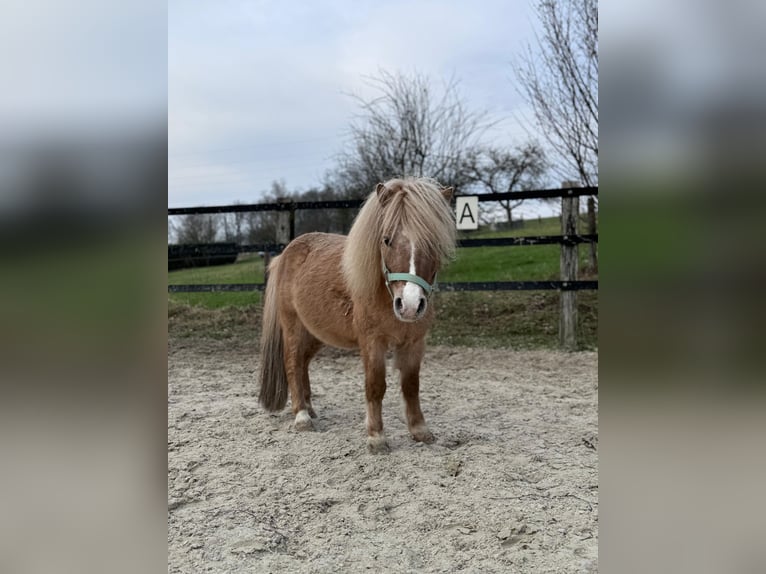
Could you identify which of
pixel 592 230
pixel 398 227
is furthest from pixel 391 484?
pixel 592 230

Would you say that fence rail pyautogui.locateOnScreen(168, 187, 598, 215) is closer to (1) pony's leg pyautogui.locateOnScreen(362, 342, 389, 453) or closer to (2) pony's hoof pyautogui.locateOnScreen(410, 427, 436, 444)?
(1) pony's leg pyautogui.locateOnScreen(362, 342, 389, 453)

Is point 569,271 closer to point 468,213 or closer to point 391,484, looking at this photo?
point 468,213

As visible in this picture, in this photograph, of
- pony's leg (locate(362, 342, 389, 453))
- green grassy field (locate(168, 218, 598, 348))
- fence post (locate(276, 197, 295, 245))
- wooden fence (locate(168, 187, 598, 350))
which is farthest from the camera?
green grassy field (locate(168, 218, 598, 348))

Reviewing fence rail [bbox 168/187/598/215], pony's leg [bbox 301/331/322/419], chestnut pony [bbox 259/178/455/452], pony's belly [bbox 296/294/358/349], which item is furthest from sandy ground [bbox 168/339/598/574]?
fence rail [bbox 168/187/598/215]

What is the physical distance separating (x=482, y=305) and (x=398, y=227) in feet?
16.9

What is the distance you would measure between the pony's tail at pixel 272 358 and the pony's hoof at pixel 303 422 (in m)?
0.31

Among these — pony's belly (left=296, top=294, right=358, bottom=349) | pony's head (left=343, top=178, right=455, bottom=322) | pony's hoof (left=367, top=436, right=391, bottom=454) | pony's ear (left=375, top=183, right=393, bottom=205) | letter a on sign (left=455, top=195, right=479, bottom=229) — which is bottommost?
pony's hoof (left=367, top=436, right=391, bottom=454)

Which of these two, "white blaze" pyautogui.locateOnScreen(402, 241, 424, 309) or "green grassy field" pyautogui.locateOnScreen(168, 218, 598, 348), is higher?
"white blaze" pyautogui.locateOnScreen(402, 241, 424, 309)

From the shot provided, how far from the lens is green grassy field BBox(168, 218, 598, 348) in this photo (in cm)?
613

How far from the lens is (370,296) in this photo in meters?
2.75

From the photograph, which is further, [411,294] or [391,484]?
[391,484]
